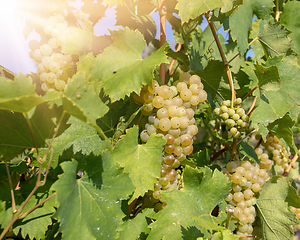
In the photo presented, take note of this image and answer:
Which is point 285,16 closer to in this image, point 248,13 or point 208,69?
point 248,13

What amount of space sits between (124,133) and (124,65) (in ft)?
0.77

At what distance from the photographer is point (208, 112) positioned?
134 cm

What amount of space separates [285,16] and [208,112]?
2.31 ft

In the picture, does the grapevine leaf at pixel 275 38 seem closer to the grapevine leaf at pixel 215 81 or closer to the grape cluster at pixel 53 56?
the grapevine leaf at pixel 215 81

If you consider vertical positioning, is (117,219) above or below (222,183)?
above

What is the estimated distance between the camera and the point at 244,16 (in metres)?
1.16

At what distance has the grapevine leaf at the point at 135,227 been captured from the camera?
0.83 metres

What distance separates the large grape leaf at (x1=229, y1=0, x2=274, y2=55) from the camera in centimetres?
112

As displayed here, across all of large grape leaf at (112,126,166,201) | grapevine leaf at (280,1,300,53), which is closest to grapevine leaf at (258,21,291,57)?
grapevine leaf at (280,1,300,53)

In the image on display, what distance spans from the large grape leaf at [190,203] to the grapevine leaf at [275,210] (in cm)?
34

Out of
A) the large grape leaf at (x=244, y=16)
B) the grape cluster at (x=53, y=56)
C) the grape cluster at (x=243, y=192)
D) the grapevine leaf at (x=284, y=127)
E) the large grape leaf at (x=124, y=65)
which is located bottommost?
the grape cluster at (x=243, y=192)

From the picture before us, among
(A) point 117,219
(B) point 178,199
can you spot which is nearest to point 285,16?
(B) point 178,199

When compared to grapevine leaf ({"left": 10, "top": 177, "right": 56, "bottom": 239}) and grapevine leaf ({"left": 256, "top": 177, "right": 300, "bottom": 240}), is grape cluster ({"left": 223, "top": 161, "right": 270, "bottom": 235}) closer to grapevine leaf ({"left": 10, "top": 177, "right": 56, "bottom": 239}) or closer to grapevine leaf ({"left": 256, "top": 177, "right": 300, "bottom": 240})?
grapevine leaf ({"left": 256, "top": 177, "right": 300, "bottom": 240})

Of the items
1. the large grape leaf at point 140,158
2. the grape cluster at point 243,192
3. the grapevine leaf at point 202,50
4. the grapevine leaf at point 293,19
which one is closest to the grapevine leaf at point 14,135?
the large grape leaf at point 140,158
